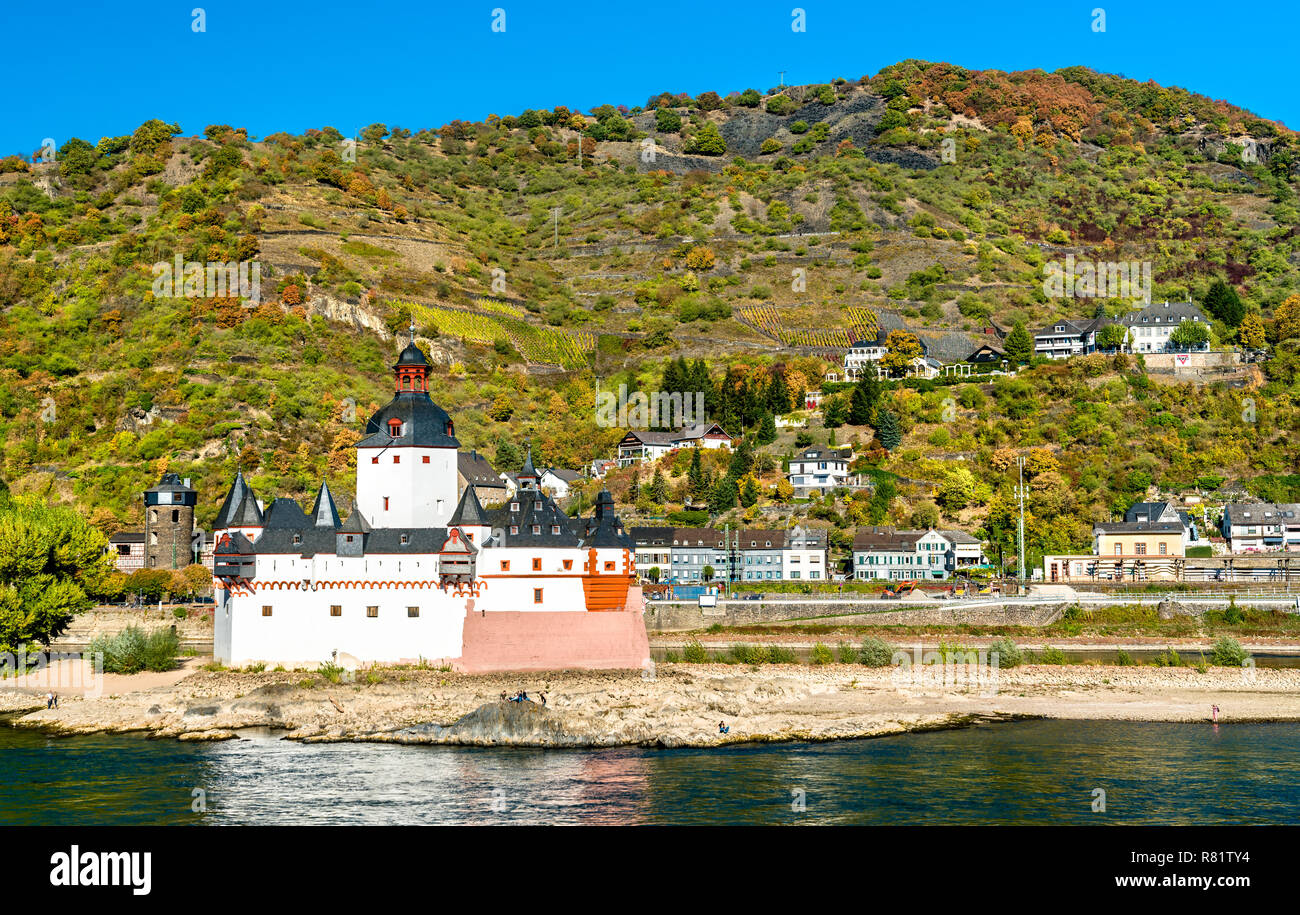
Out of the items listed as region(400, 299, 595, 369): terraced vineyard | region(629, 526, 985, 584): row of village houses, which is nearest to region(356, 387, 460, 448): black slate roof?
region(629, 526, 985, 584): row of village houses

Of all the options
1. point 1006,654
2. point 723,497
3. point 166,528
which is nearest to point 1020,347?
point 723,497

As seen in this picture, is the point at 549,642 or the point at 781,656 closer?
the point at 549,642

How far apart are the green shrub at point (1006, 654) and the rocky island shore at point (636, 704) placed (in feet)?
4.18

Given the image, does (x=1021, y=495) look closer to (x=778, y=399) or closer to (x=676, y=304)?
(x=778, y=399)

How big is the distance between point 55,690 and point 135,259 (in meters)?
83.0

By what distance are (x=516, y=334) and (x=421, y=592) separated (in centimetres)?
7935

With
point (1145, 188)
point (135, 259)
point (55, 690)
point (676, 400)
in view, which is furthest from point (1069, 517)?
point (1145, 188)

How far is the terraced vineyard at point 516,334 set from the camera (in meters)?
122

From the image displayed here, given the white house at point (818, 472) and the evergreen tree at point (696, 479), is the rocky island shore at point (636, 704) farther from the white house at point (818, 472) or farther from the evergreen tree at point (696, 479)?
the white house at point (818, 472)

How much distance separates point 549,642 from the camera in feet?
168

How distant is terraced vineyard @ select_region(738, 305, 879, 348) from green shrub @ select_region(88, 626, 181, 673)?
82.6m

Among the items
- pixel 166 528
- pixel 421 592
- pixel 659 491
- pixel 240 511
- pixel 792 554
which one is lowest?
pixel 421 592

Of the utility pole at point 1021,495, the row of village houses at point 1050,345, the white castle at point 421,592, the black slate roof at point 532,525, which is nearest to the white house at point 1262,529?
the utility pole at point 1021,495

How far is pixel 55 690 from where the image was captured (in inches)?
1908
